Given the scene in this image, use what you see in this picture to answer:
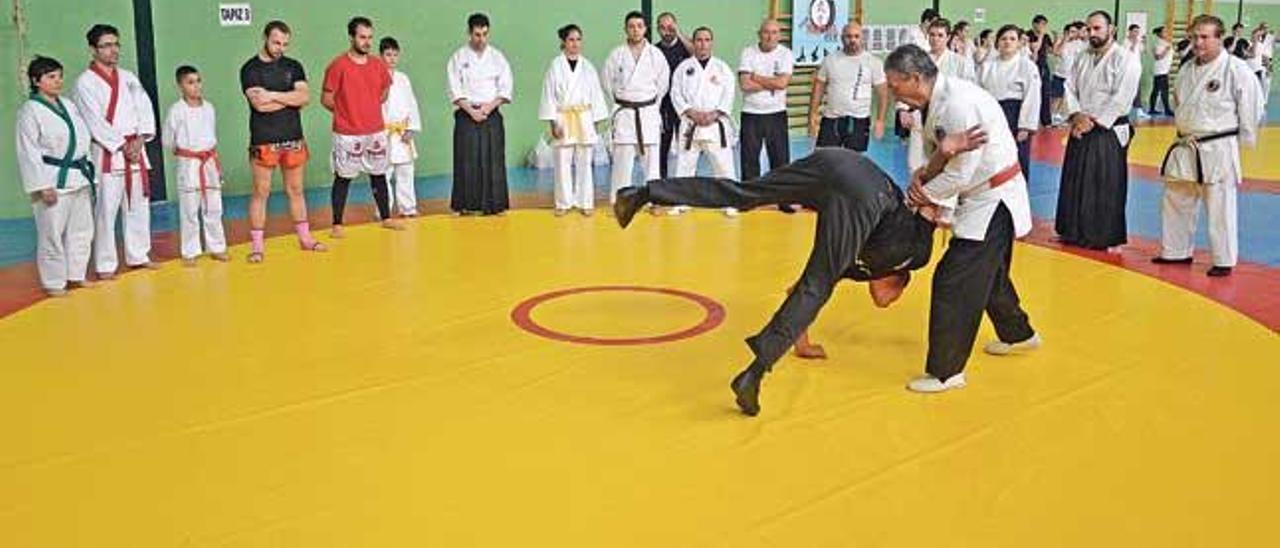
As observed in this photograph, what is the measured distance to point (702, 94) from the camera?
7.34 meters

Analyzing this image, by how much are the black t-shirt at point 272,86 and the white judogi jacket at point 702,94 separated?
2569mm

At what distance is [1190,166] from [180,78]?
539 cm

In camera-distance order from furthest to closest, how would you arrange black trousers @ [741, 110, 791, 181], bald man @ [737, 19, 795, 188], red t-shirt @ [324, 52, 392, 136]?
Answer: black trousers @ [741, 110, 791, 181] → bald man @ [737, 19, 795, 188] → red t-shirt @ [324, 52, 392, 136]

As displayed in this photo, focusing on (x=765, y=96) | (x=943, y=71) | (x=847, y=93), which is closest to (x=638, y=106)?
(x=765, y=96)

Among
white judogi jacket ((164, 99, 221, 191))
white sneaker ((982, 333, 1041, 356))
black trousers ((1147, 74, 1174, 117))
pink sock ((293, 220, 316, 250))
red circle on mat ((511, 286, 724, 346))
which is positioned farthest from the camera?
black trousers ((1147, 74, 1174, 117))

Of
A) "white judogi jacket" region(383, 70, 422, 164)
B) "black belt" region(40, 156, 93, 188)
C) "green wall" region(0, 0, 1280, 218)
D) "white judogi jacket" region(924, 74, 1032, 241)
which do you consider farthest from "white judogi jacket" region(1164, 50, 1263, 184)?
"green wall" region(0, 0, 1280, 218)

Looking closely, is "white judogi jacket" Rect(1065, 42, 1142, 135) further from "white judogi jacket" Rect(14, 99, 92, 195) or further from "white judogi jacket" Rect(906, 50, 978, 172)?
"white judogi jacket" Rect(14, 99, 92, 195)

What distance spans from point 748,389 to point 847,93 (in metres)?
4.43

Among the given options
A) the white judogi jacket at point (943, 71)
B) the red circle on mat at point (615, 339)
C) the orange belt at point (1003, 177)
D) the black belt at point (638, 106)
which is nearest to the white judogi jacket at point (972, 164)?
the orange belt at point (1003, 177)

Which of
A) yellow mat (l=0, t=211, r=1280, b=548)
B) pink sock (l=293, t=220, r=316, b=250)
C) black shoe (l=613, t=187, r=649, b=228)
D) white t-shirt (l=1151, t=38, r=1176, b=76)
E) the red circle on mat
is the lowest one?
yellow mat (l=0, t=211, r=1280, b=548)

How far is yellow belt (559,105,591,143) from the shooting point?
746 cm

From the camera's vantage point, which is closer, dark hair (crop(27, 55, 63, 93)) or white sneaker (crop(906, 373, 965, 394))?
white sneaker (crop(906, 373, 965, 394))

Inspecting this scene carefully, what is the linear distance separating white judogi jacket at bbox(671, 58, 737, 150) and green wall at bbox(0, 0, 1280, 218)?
3.05 meters

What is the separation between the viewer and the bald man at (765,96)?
7.42m
